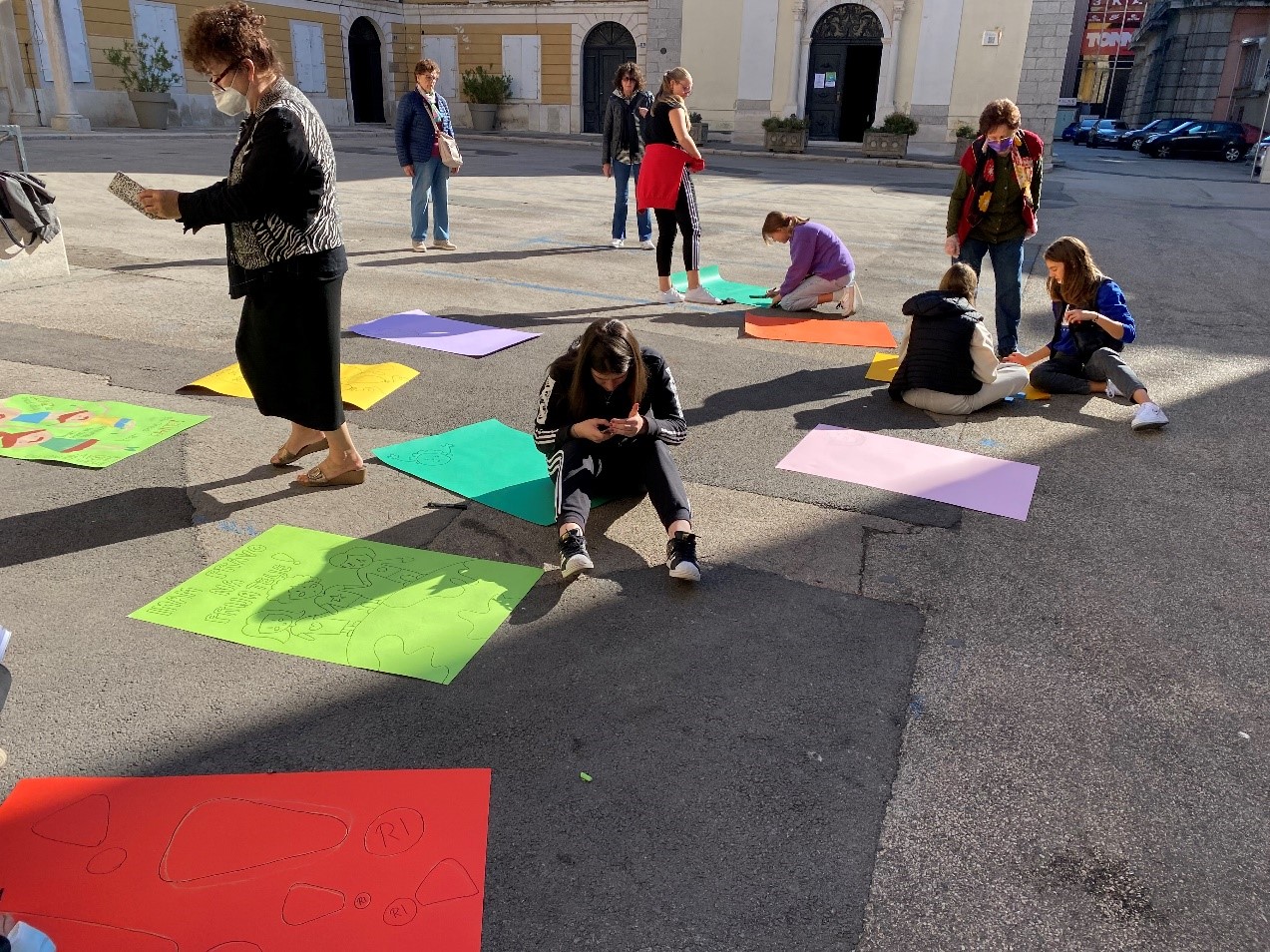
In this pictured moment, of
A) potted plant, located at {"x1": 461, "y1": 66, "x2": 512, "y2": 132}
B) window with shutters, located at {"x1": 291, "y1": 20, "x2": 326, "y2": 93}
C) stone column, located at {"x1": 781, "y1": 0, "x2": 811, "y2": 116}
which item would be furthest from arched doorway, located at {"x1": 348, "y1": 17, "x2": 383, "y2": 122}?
stone column, located at {"x1": 781, "y1": 0, "x2": 811, "y2": 116}

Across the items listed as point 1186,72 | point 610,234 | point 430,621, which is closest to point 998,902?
point 430,621

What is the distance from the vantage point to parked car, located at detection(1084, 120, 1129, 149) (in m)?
44.5

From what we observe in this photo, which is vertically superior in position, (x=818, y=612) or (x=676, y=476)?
(x=676, y=476)

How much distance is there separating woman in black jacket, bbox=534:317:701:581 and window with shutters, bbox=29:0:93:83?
1068 inches

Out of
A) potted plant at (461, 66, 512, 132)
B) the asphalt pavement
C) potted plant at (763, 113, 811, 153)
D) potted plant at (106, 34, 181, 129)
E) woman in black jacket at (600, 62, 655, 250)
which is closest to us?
the asphalt pavement

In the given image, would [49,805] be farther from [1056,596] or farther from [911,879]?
[1056,596]

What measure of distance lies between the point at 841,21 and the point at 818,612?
30.0m

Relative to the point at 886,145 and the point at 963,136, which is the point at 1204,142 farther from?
the point at 886,145

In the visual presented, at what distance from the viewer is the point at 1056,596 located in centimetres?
360

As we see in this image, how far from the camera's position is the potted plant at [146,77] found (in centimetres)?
2572

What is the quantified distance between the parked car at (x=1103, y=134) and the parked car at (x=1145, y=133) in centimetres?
76

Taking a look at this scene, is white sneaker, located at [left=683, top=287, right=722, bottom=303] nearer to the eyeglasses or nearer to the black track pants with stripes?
the black track pants with stripes

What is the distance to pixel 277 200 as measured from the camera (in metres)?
3.62

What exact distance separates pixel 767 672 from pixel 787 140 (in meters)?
26.5
